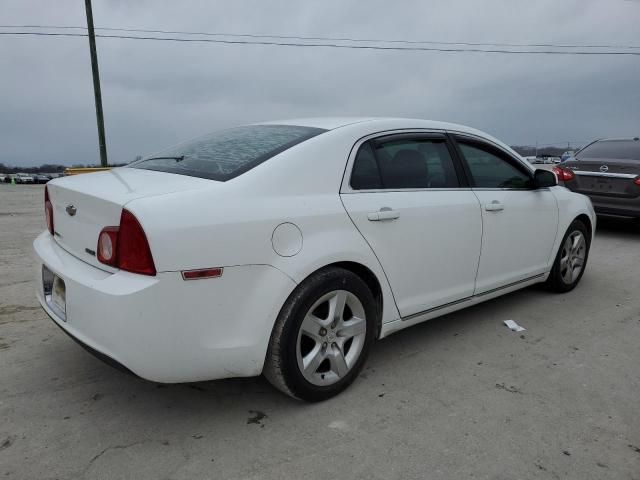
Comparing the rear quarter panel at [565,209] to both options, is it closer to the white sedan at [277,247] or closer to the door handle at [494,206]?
the white sedan at [277,247]

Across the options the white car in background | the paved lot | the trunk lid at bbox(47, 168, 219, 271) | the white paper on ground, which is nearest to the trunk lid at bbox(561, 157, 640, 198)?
the paved lot

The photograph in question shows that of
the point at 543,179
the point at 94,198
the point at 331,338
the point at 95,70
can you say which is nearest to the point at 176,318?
the point at 94,198

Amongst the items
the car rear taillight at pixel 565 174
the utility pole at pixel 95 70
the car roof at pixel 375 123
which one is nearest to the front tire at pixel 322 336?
the car roof at pixel 375 123

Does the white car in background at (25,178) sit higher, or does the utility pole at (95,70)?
the utility pole at (95,70)

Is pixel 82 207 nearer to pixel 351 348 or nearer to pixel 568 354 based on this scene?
pixel 351 348

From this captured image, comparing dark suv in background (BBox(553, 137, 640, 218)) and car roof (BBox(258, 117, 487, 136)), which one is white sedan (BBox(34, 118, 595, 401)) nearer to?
car roof (BBox(258, 117, 487, 136))

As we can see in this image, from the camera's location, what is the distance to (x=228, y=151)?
2.85 m

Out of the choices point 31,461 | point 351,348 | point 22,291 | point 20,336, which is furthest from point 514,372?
point 22,291

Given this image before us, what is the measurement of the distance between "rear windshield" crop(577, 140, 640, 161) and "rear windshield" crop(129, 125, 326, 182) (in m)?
6.32

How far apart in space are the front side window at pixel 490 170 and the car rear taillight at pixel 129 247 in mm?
2325

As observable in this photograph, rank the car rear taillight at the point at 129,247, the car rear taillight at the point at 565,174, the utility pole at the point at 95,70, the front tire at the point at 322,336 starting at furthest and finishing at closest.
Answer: the utility pole at the point at 95,70 → the car rear taillight at the point at 565,174 → the front tire at the point at 322,336 → the car rear taillight at the point at 129,247

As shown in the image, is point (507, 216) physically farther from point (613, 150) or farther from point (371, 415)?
point (613, 150)

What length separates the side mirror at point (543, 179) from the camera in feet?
12.9

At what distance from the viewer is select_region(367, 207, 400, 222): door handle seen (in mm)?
2730
